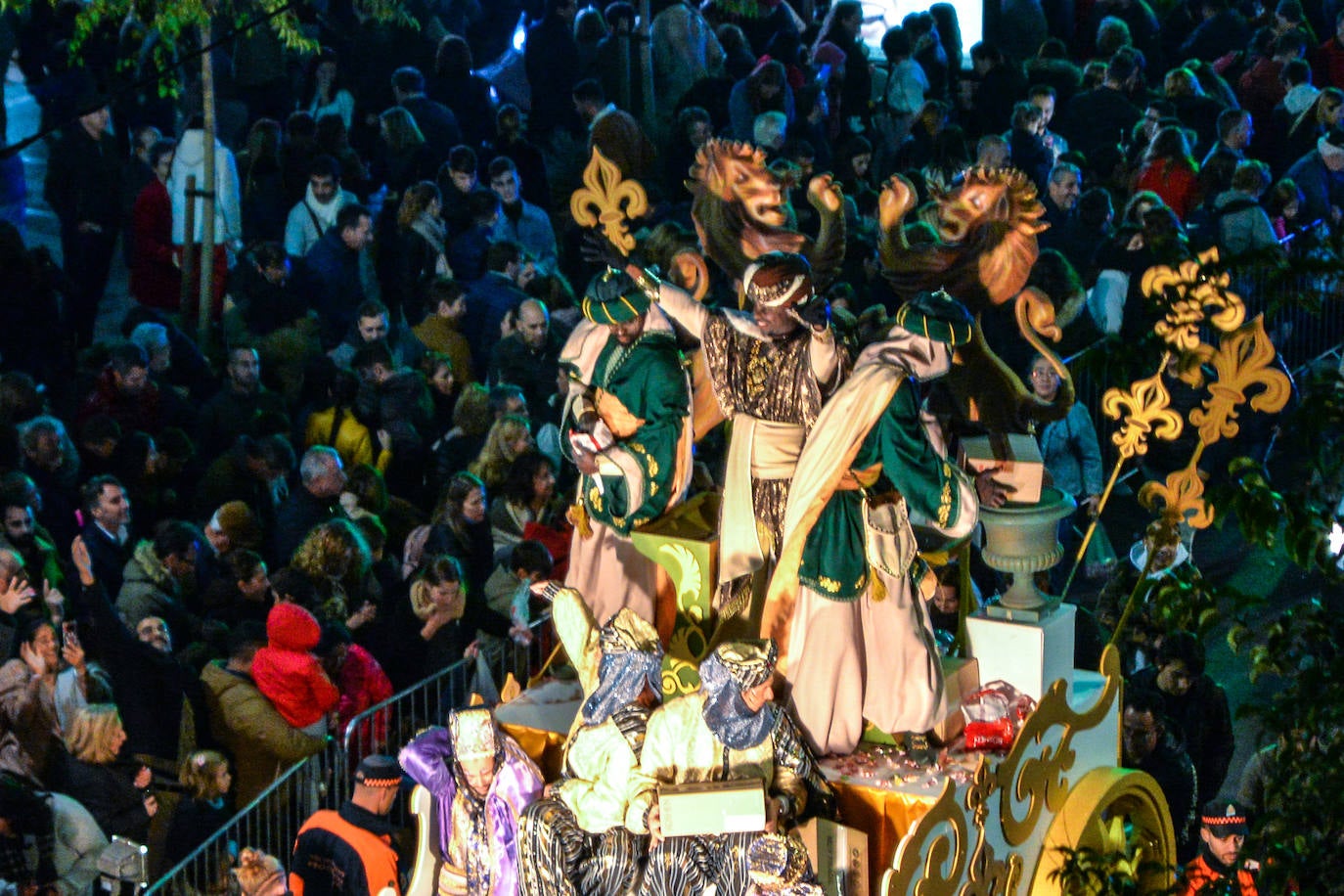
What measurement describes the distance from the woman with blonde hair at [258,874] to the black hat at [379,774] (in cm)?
51

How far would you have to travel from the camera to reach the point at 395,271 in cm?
1135

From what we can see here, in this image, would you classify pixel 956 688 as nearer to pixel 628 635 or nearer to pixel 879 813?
pixel 879 813

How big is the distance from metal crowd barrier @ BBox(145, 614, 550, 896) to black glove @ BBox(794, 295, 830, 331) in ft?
7.73

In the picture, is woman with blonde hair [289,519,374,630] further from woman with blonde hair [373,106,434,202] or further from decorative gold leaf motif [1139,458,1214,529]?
woman with blonde hair [373,106,434,202]

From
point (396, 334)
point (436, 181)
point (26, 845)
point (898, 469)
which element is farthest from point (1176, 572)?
point (436, 181)

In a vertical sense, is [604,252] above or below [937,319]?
above

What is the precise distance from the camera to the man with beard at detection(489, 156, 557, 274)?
11609 millimetres

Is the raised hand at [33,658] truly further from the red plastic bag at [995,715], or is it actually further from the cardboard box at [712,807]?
the red plastic bag at [995,715]

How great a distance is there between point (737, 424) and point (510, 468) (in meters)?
2.88

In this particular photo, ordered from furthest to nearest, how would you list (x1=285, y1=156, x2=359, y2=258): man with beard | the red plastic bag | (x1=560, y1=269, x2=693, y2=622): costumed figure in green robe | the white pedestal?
(x1=285, y1=156, x2=359, y2=258): man with beard → (x1=560, y1=269, x2=693, y2=622): costumed figure in green robe → the white pedestal → the red plastic bag

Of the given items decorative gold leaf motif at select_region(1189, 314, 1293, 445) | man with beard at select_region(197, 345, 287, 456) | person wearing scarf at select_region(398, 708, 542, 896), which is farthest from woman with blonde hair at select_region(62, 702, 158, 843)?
decorative gold leaf motif at select_region(1189, 314, 1293, 445)

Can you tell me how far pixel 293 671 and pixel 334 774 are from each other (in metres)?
0.43

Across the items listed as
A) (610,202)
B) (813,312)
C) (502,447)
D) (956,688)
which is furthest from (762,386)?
(502,447)

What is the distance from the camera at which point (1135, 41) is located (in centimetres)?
1421
